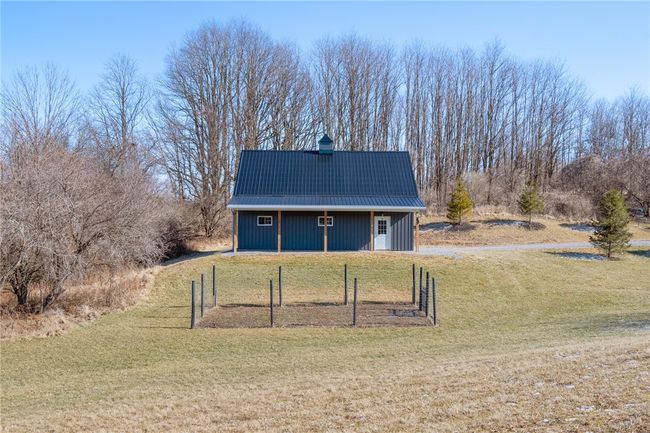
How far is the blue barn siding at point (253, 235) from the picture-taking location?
904 inches

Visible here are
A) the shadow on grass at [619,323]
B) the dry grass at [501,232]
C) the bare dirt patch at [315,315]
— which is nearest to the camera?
the shadow on grass at [619,323]

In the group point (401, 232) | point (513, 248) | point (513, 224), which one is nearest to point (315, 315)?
point (401, 232)

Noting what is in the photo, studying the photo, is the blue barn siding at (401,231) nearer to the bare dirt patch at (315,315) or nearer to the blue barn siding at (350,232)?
the blue barn siding at (350,232)

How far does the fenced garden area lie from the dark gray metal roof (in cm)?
393

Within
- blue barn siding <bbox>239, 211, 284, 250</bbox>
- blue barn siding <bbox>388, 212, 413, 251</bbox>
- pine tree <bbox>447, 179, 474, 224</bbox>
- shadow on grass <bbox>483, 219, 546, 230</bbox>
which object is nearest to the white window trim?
blue barn siding <bbox>239, 211, 284, 250</bbox>

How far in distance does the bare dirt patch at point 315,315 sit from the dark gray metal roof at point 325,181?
7.05 metres

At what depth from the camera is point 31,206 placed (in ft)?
43.6

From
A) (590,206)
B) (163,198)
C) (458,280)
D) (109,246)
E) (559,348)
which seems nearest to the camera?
(559,348)

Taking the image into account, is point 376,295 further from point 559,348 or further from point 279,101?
point 279,101

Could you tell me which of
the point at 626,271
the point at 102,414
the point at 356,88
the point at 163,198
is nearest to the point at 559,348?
the point at 102,414

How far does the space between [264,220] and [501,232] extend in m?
15.7

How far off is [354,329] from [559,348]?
17.0 feet

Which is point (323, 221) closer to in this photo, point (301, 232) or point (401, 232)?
point (301, 232)

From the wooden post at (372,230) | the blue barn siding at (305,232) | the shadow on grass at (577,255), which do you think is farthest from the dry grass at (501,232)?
the blue barn siding at (305,232)
